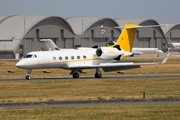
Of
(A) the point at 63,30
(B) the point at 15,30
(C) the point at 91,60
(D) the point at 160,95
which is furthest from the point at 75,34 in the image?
(D) the point at 160,95

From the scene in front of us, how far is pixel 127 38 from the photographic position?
42656 millimetres

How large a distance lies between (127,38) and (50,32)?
68.9 metres

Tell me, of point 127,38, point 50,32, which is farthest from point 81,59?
point 50,32

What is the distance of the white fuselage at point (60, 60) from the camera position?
36.3 meters

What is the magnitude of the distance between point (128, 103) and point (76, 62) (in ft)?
63.4

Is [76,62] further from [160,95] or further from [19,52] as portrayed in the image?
[19,52]

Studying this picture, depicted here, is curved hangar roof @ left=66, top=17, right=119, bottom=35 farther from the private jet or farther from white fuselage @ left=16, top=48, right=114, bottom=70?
white fuselage @ left=16, top=48, right=114, bottom=70

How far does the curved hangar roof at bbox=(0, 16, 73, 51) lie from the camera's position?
330 feet

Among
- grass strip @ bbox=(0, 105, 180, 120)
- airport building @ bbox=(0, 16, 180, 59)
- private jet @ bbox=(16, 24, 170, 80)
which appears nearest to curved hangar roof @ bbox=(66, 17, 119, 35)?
airport building @ bbox=(0, 16, 180, 59)

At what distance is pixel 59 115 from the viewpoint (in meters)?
16.0

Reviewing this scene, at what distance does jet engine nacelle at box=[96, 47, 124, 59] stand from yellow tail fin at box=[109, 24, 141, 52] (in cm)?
190

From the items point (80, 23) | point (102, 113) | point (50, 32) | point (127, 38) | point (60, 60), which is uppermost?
point (80, 23)

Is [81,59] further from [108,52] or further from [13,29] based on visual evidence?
[13,29]

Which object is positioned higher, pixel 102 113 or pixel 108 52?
pixel 108 52
